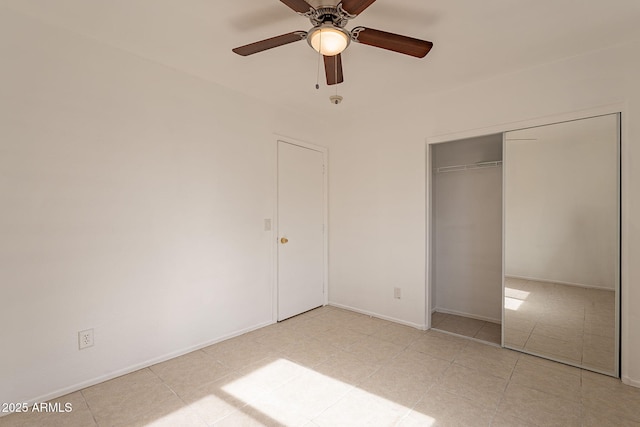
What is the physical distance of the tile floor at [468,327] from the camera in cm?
300

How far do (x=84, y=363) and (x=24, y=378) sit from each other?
303mm

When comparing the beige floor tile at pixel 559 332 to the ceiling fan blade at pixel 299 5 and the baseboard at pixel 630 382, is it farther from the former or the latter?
the ceiling fan blade at pixel 299 5

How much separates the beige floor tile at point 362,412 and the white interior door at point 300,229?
160 centimetres

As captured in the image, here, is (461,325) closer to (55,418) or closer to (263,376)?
(263,376)

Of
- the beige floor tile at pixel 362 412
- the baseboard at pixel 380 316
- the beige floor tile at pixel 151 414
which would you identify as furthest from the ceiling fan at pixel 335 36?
the baseboard at pixel 380 316

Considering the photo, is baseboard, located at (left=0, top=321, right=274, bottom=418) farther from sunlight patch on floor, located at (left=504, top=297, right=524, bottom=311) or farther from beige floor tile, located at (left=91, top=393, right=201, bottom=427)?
sunlight patch on floor, located at (left=504, top=297, right=524, bottom=311)

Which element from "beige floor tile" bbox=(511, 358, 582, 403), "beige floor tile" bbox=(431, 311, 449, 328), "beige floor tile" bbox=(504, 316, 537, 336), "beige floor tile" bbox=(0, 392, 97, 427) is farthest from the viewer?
"beige floor tile" bbox=(431, 311, 449, 328)

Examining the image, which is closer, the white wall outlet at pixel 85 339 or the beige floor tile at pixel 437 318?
the white wall outlet at pixel 85 339

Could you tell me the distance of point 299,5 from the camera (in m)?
1.47

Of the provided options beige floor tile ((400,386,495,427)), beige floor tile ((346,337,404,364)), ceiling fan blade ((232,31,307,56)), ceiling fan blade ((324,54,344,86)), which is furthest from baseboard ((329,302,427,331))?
ceiling fan blade ((232,31,307,56))

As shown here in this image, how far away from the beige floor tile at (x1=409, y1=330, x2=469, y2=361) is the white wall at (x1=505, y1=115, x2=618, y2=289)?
0.83 meters

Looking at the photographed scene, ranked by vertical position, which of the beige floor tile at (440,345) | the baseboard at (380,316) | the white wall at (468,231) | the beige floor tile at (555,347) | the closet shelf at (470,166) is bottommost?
the beige floor tile at (440,345)

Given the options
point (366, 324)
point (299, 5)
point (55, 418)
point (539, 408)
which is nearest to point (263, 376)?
point (55, 418)

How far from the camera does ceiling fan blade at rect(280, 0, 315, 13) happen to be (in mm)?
1437
